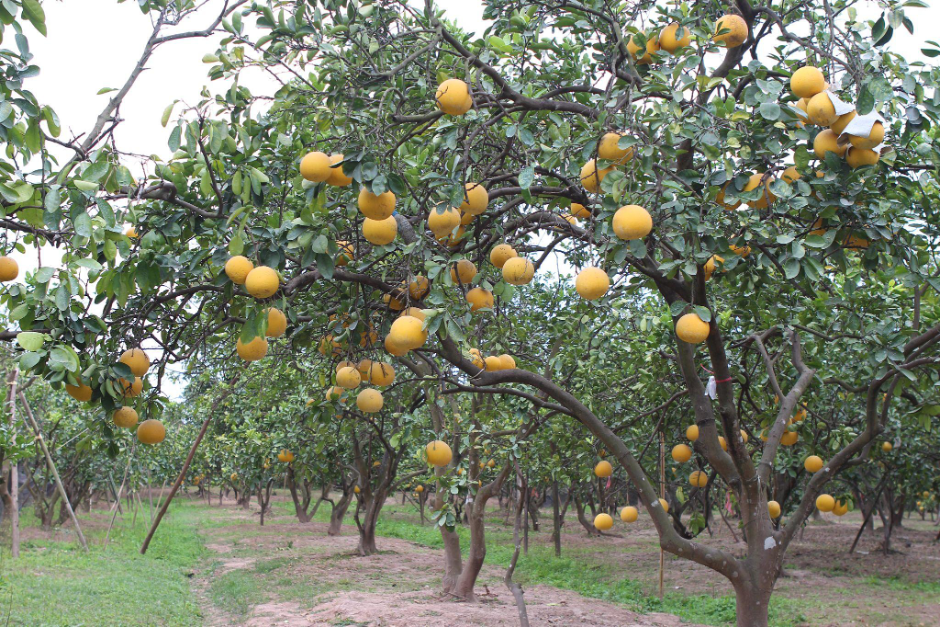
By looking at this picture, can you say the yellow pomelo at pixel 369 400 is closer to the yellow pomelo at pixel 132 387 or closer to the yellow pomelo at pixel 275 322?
the yellow pomelo at pixel 275 322

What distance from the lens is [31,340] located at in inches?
83.1

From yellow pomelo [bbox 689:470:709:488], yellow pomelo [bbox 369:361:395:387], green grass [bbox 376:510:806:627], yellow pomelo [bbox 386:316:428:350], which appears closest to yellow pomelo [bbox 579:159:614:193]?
yellow pomelo [bbox 386:316:428:350]

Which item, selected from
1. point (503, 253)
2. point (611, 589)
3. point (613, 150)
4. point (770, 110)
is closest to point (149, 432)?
point (503, 253)

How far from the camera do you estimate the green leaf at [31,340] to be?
82.2 inches

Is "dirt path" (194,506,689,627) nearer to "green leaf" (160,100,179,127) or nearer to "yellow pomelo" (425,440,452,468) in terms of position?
"yellow pomelo" (425,440,452,468)

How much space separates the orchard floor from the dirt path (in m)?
0.03

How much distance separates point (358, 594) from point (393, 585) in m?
1.22

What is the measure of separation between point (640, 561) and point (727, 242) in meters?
12.1

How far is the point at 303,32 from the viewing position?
2707 millimetres

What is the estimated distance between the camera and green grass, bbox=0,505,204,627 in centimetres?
661

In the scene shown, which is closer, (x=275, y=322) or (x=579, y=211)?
(x=275, y=322)

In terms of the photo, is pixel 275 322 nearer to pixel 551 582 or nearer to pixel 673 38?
pixel 673 38

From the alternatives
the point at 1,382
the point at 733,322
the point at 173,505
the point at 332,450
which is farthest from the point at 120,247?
the point at 173,505

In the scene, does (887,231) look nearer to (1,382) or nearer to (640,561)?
(640,561)
